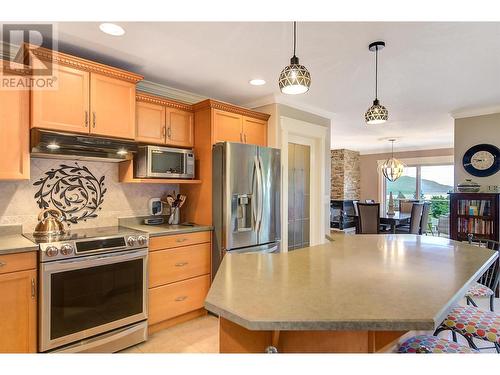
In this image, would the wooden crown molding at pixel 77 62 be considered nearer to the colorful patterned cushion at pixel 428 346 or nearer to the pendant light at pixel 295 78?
the pendant light at pixel 295 78

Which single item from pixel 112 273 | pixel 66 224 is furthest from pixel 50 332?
pixel 66 224

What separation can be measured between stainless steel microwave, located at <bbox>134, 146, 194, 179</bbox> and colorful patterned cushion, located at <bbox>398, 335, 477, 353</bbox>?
237cm

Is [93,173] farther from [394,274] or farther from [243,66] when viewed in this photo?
[394,274]

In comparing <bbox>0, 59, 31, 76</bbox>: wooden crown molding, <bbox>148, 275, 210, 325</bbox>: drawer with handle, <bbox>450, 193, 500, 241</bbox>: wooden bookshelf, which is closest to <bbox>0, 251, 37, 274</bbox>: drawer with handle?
<bbox>148, 275, 210, 325</bbox>: drawer with handle

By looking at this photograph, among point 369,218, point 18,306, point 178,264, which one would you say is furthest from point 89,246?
point 369,218

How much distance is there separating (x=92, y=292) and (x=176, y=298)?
31.3 inches

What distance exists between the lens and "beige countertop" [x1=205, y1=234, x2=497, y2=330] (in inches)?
39.6

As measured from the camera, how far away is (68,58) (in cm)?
229

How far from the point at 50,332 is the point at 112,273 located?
52 cm

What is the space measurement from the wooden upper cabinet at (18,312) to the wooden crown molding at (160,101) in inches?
66.6

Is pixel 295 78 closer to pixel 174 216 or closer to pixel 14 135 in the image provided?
pixel 14 135

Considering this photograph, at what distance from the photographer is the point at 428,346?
1.33m

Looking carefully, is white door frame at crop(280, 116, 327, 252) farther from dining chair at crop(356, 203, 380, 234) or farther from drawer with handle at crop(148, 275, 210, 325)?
drawer with handle at crop(148, 275, 210, 325)
